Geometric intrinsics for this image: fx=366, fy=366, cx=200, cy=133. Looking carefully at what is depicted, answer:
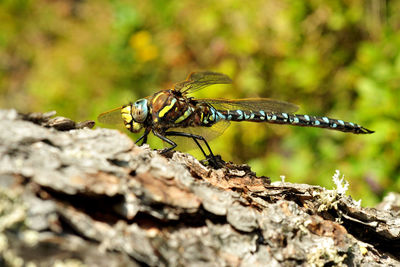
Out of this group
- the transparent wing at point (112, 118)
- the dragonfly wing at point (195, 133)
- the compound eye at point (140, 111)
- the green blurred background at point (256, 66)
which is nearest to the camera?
the compound eye at point (140, 111)

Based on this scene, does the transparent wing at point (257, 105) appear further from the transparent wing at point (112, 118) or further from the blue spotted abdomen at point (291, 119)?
the transparent wing at point (112, 118)

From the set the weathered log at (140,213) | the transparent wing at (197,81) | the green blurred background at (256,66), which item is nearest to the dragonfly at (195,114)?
the transparent wing at (197,81)

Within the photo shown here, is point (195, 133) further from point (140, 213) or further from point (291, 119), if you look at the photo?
point (140, 213)

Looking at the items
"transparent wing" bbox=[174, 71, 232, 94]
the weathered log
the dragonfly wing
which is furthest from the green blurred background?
the weathered log

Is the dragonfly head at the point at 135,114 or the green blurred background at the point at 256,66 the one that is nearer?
the dragonfly head at the point at 135,114

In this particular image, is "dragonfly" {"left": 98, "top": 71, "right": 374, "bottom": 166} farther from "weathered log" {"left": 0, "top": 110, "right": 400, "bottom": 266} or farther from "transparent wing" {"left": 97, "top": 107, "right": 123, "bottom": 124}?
"weathered log" {"left": 0, "top": 110, "right": 400, "bottom": 266}

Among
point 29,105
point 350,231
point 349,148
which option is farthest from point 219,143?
point 29,105

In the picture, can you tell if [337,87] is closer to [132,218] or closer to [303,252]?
[303,252]
